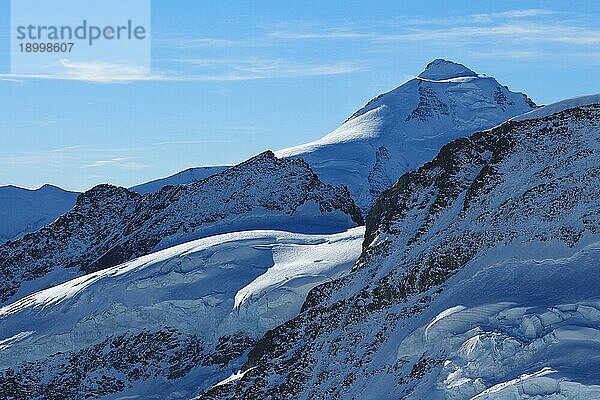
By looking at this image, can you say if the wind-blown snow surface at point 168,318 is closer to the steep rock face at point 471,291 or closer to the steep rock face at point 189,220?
the steep rock face at point 471,291

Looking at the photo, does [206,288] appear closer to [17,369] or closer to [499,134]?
[17,369]

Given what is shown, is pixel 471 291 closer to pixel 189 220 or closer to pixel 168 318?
pixel 168 318

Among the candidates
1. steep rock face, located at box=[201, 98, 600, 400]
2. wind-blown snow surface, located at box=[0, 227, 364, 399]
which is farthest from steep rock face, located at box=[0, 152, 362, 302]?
steep rock face, located at box=[201, 98, 600, 400]

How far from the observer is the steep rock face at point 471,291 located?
3306 cm

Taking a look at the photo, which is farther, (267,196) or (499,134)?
(267,196)

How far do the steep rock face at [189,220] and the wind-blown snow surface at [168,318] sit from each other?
10139mm

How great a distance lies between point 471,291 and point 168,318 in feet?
93.2

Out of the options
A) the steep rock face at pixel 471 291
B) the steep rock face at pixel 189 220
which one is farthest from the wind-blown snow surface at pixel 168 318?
the steep rock face at pixel 189 220

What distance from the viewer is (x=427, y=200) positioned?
50375 mm

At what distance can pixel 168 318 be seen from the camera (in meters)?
60.9

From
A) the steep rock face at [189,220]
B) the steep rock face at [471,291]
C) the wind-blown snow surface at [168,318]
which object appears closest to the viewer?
the steep rock face at [471,291]

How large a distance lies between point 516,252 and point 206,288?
27359 millimetres

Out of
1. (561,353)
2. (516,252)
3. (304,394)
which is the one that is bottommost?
(304,394)

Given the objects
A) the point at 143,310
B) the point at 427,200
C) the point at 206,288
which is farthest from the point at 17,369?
the point at 427,200
